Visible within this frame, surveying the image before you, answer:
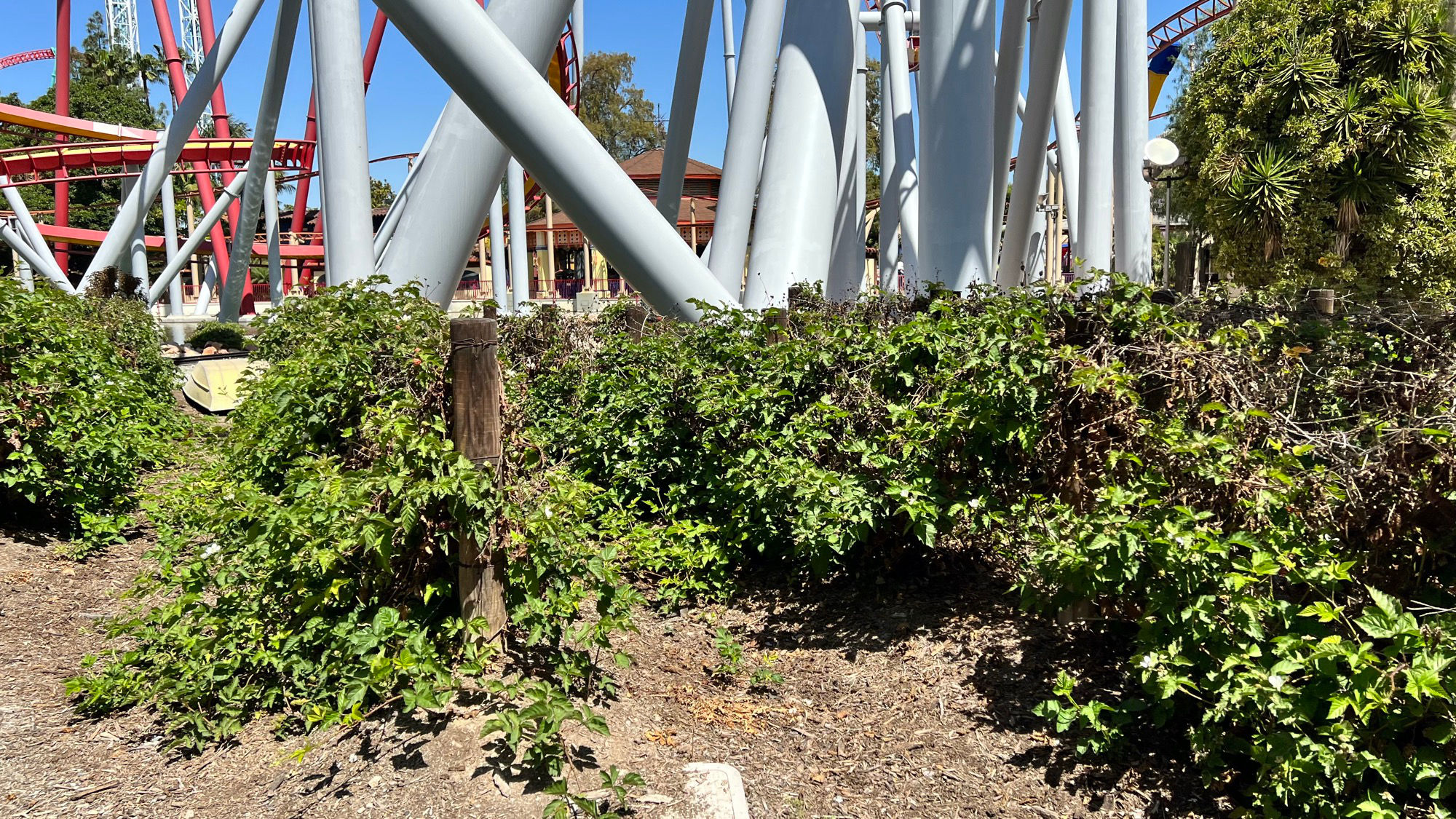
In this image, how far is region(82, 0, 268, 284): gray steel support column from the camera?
1497 centimetres

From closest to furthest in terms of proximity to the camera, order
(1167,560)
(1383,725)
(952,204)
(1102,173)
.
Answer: (1383,725) < (1167,560) < (952,204) < (1102,173)

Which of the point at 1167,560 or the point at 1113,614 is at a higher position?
the point at 1167,560

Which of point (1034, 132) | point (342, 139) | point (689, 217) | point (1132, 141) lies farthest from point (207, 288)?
point (689, 217)

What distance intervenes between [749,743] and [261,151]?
14286 millimetres

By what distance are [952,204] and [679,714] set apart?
454 cm

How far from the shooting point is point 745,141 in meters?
7.96

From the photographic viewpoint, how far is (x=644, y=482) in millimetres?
5480

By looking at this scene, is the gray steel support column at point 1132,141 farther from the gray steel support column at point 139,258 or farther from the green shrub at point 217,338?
the gray steel support column at point 139,258

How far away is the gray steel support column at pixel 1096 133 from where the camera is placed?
9.81m

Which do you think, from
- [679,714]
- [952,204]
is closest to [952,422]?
[679,714]

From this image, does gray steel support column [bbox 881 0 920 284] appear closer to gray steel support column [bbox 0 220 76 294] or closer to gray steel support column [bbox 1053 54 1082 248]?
gray steel support column [bbox 1053 54 1082 248]

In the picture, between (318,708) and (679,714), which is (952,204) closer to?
(679,714)

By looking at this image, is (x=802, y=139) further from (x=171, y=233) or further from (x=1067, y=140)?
(x=171, y=233)

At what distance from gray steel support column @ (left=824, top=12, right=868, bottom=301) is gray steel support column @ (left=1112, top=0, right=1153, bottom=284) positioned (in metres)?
3.09
